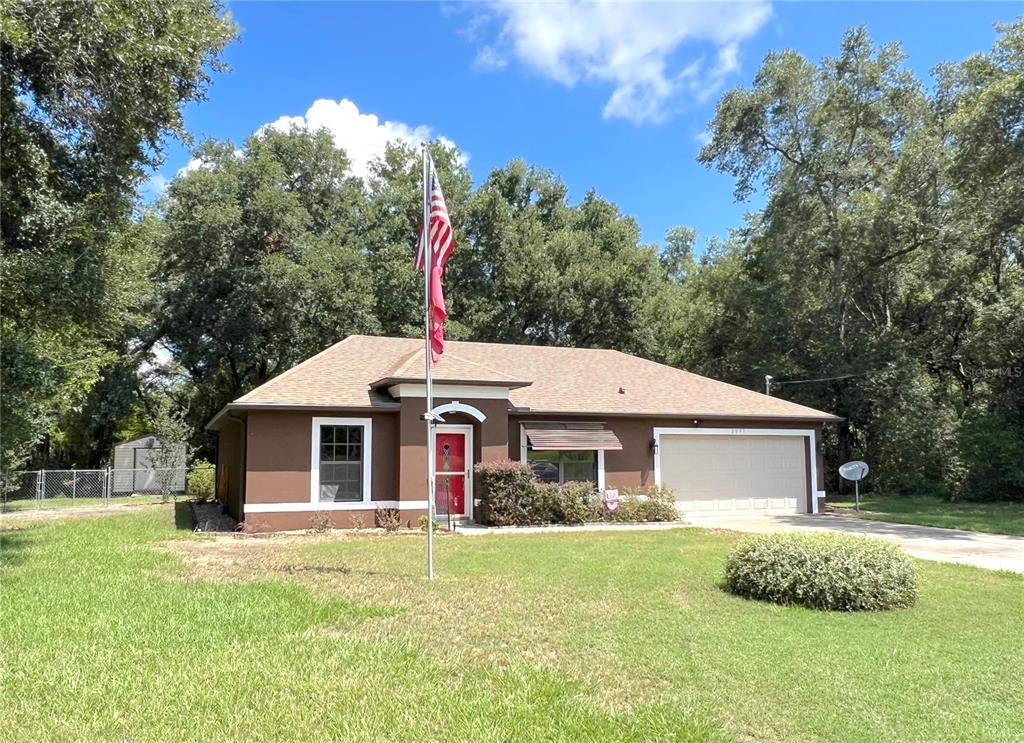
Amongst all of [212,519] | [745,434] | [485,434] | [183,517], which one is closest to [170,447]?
[183,517]

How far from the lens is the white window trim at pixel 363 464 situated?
14391 mm

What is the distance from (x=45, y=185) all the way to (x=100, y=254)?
1211mm

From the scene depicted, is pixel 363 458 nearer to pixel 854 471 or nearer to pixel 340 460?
pixel 340 460

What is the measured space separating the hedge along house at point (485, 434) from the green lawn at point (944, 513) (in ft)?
7.78

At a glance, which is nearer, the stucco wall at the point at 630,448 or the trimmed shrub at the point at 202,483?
the stucco wall at the point at 630,448

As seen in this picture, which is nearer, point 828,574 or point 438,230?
point 828,574

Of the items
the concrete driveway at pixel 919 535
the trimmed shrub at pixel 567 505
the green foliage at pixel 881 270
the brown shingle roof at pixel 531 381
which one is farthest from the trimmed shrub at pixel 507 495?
the green foliage at pixel 881 270

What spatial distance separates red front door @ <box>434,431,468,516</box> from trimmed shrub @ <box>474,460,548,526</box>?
80 centimetres

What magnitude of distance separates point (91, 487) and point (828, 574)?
2819cm

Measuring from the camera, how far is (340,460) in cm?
1478

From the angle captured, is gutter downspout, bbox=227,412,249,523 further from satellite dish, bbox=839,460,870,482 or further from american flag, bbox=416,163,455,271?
satellite dish, bbox=839,460,870,482

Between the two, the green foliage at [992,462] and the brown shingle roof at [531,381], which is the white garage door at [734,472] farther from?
the green foliage at [992,462]

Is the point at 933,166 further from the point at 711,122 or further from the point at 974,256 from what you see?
the point at 711,122

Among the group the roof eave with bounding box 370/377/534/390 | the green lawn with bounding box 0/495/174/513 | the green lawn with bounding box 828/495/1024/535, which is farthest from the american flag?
the green lawn with bounding box 0/495/174/513
